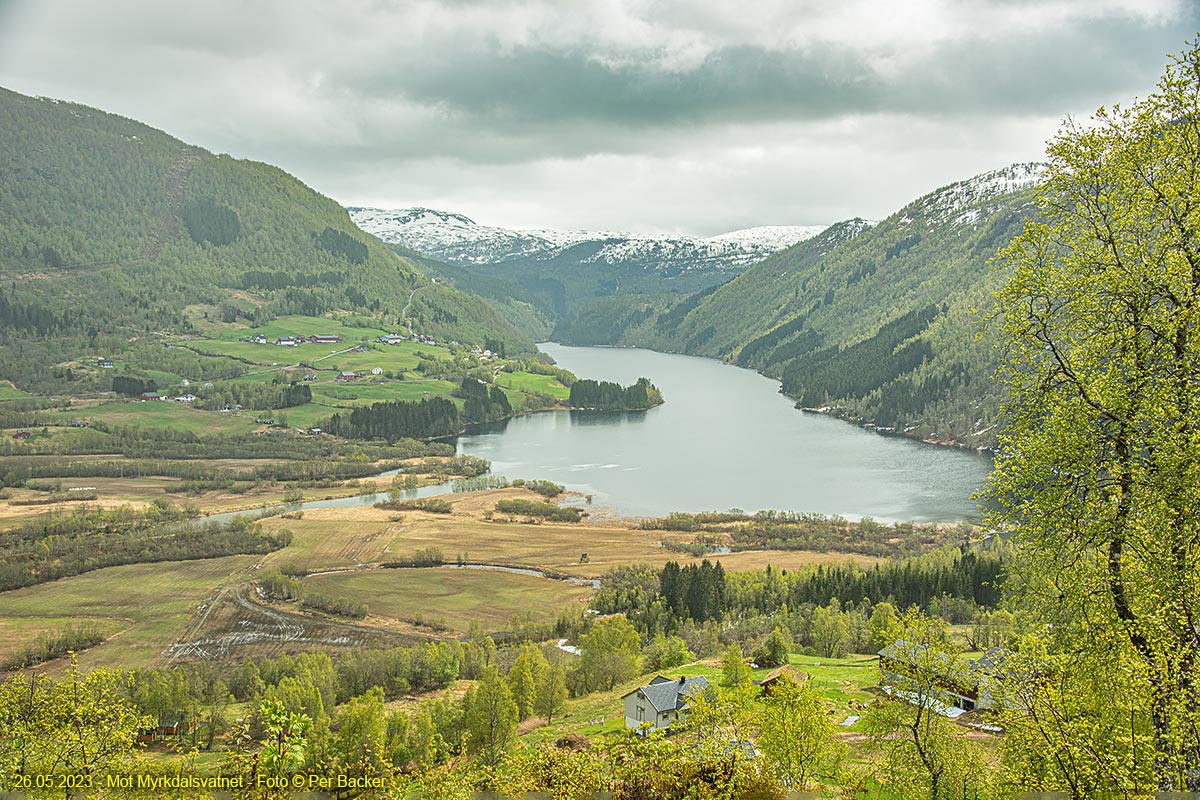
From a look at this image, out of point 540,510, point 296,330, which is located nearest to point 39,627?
point 540,510

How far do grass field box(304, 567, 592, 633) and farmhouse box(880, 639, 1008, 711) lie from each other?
4529cm

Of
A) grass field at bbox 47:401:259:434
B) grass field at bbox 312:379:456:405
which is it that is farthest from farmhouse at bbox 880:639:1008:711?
grass field at bbox 312:379:456:405

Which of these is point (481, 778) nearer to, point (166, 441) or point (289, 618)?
point (289, 618)

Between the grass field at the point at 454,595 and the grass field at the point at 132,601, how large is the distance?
9061mm

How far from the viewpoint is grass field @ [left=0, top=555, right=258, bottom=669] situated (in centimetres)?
5459

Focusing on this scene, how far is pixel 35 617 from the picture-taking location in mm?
59938

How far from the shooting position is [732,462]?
382ft

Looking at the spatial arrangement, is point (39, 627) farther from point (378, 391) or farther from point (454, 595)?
point (378, 391)

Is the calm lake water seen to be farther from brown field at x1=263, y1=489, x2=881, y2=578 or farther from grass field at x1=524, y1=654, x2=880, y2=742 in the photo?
grass field at x1=524, y1=654, x2=880, y2=742

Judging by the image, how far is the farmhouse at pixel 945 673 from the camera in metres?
11.5

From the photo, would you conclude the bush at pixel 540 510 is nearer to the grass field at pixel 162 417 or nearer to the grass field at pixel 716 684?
the grass field at pixel 716 684

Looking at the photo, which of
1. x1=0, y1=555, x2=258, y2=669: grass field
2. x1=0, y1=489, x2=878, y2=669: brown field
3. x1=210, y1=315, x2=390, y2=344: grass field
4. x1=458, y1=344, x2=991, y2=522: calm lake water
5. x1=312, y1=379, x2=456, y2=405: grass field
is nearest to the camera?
x1=0, y1=555, x2=258, y2=669: grass field

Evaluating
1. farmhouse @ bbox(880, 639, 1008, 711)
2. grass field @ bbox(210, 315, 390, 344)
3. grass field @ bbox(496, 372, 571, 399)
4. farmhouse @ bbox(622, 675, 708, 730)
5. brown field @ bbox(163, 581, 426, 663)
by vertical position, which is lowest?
brown field @ bbox(163, 581, 426, 663)

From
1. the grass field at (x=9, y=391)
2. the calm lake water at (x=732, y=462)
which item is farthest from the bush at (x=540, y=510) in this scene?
the grass field at (x=9, y=391)
